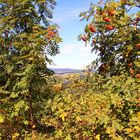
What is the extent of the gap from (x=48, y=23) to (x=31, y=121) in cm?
402

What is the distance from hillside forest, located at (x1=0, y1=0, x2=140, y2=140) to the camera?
857cm

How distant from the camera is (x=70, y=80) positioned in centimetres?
1050

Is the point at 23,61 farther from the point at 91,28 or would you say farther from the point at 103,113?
the point at 103,113

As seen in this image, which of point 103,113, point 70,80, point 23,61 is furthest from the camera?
point 23,61

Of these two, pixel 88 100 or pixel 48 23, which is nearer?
pixel 88 100

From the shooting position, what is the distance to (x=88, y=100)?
8883 mm

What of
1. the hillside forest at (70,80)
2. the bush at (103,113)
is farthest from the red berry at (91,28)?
the bush at (103,113)

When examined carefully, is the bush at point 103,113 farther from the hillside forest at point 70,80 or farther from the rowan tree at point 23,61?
the rowan tree at point 23,61

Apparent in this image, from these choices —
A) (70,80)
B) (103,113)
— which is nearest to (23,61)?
(70,80)

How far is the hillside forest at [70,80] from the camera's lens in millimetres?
8570

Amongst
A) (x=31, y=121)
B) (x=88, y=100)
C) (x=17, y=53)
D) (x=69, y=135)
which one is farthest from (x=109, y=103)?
(x=17, y=53)

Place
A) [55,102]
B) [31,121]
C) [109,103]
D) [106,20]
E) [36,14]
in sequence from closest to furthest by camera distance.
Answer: [109,103], [55,102], [106,20], [31,121], [36,14]

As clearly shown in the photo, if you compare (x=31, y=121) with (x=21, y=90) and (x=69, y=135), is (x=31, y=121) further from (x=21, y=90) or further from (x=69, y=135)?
(x=69, y=135)

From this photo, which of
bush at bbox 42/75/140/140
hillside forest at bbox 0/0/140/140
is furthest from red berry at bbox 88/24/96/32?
bush at bbox 42/75/140/140
